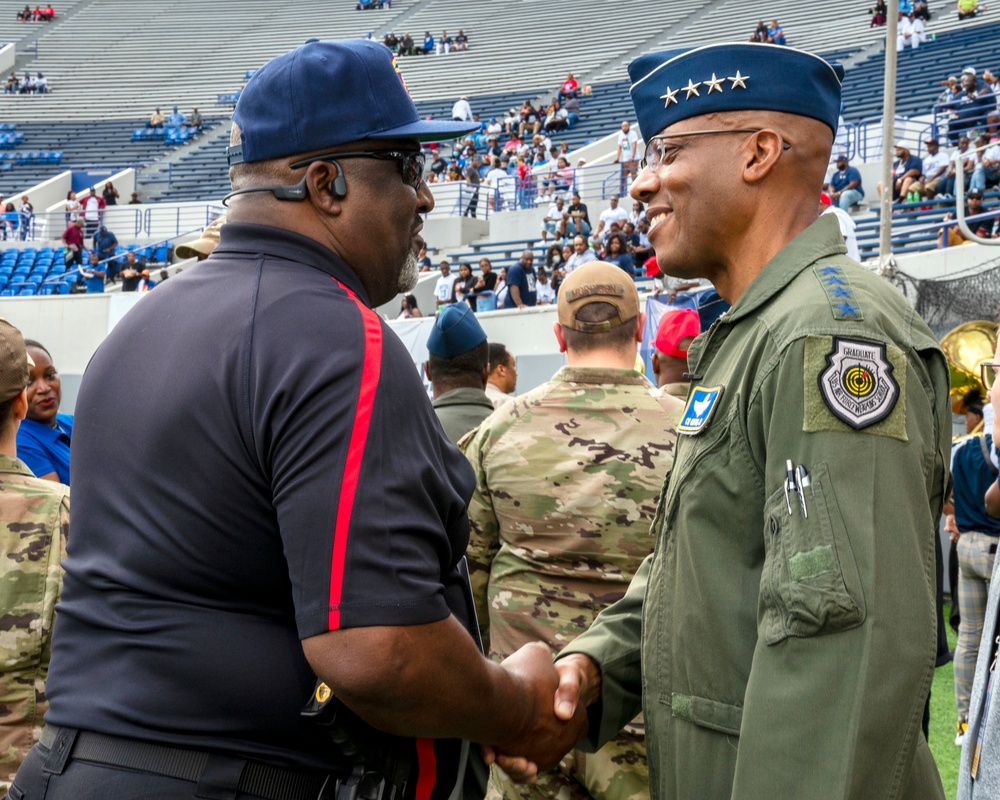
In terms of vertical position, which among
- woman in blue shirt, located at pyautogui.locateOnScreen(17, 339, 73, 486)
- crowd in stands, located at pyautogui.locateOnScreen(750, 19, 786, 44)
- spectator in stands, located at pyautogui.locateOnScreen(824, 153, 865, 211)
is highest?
crowd in stands, located at pyautogui.locateOnScreen(750, 19, 786, 44)

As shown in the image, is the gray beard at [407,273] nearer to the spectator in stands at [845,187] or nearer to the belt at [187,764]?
the belt at [187,764]

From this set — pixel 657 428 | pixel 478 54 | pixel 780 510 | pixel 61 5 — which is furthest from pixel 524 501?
pixel 61 5

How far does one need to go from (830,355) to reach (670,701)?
63cm

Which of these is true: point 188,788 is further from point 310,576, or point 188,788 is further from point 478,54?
point 478,54

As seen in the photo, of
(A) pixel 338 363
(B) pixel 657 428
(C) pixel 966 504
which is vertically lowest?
(C) pixel 966 504

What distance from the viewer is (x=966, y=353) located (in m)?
7.94

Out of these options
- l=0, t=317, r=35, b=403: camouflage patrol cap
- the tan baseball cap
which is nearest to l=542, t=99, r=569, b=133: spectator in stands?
the tan baseball cap

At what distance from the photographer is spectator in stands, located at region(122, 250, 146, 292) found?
20234mm

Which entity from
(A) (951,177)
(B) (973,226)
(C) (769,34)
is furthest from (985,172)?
(C) (769,34)

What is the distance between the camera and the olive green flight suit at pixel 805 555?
1474 mm

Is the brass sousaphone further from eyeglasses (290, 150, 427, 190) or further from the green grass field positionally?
eyeglasses (290, 150, 427, 190)

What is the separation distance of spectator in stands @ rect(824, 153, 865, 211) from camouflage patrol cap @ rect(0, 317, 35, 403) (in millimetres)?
14176

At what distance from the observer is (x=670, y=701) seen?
1818mm

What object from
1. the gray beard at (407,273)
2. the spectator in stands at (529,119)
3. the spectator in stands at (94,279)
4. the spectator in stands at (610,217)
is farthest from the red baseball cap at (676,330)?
the spectator in stands at (529,119)
